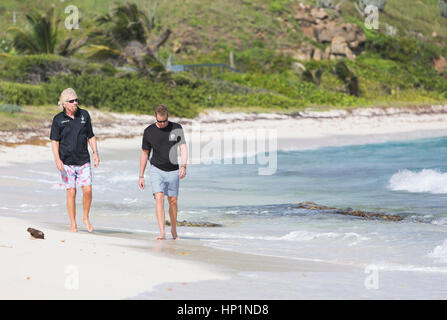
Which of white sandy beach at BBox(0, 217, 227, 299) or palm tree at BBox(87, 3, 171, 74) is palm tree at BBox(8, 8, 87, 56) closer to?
palm tree at BBox(87, 3, 171, 74)

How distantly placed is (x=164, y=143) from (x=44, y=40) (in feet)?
90.1

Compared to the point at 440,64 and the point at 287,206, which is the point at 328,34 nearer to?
the point at 440,64

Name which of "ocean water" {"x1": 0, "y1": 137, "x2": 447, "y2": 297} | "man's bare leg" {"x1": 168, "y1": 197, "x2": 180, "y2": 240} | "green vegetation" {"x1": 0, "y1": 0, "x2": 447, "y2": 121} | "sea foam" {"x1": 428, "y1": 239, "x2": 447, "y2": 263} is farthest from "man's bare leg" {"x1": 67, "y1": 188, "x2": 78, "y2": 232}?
"green vegetation" {"x1": 0, "y1": 0, "x2": 447, "y2": 121}

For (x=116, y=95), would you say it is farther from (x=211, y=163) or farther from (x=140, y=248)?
(x=140, y=248)

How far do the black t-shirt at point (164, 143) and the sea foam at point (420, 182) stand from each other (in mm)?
7722

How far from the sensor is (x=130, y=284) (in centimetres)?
506

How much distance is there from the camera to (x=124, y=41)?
31875mm

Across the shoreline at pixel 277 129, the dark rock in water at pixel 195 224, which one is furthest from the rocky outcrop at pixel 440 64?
the dark rock in water at pixel 195 224

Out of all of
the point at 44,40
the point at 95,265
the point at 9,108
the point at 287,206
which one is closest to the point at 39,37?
the point at 44,40

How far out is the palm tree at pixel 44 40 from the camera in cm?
3284

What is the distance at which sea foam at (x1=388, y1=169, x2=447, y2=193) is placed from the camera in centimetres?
1412

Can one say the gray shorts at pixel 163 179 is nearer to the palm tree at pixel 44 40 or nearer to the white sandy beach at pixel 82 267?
the white sandy beach at pixel 82 267
